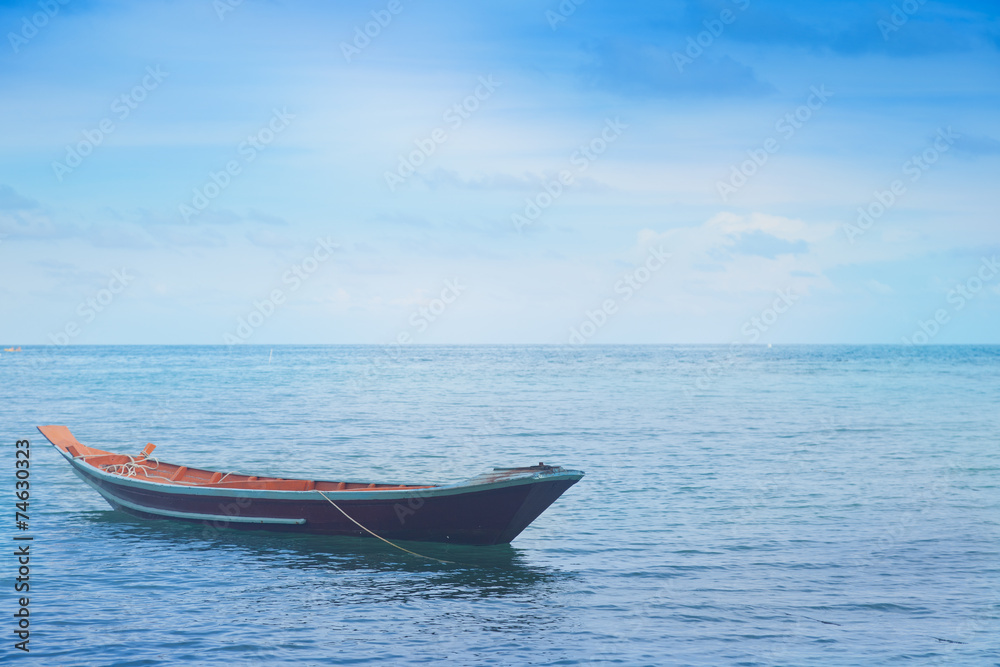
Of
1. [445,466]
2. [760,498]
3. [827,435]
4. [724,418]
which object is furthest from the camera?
[724,418]

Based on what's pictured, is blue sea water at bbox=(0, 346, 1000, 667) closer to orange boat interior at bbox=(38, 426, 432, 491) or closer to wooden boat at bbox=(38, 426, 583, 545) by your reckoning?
wooden boat at bbox=(38, 426, 583, 545)

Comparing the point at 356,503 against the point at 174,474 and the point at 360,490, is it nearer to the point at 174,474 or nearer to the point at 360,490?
the point at 360,490

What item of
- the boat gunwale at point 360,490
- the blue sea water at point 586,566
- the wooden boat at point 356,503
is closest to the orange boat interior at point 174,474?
the wooden boat at point 356,503

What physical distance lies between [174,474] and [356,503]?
6598mm

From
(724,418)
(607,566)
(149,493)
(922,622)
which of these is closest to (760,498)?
(607,566)

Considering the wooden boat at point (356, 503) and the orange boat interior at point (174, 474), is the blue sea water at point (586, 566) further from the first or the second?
the orange boat interior at point (174, 474)

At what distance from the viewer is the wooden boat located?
16.4 meters

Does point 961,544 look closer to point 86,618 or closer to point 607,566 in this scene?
point 607,566

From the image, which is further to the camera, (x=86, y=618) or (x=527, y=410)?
(x=527, y=410)

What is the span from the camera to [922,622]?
1302cm

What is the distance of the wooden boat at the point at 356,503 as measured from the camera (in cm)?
1639

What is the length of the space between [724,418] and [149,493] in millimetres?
32721

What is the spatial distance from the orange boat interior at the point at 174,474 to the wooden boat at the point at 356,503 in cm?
4

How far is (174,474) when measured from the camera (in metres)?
21.4
